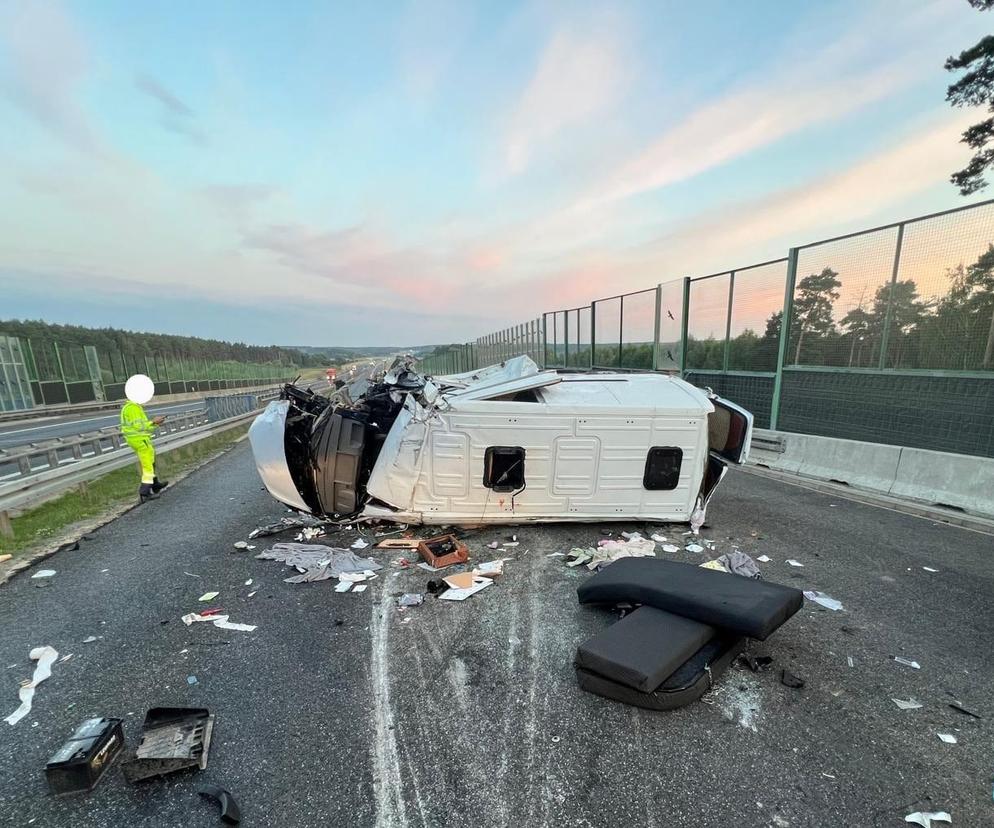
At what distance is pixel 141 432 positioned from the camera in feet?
20.6

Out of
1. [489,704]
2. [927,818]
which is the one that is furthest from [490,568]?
[927,818]

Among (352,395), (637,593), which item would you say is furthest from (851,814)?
(352,395)

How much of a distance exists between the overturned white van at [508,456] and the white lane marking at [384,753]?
161 cm

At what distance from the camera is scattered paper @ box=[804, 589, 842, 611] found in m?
3.15

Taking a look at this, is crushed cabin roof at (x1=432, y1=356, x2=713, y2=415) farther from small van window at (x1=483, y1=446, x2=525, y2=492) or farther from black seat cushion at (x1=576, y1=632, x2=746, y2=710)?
black seat cushion at (x1=576, y1=632, x2=746, y2=710)

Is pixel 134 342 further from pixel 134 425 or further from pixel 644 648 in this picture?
pixel 644 648

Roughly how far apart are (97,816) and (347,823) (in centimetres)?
105

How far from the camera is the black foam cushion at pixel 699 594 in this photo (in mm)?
2469

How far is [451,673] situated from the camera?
2555 mm

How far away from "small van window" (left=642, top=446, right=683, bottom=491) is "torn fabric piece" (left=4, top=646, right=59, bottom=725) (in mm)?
4664

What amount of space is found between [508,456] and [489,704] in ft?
7.34

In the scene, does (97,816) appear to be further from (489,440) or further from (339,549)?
(489,440)

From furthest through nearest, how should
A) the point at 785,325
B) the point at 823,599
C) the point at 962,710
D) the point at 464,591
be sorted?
the point at 785,325 → the point at 464,591 → the point at 823,599 → the point at 962,710

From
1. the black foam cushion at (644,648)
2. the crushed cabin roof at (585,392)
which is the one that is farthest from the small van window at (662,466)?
the black foam cushion at (644,648)
